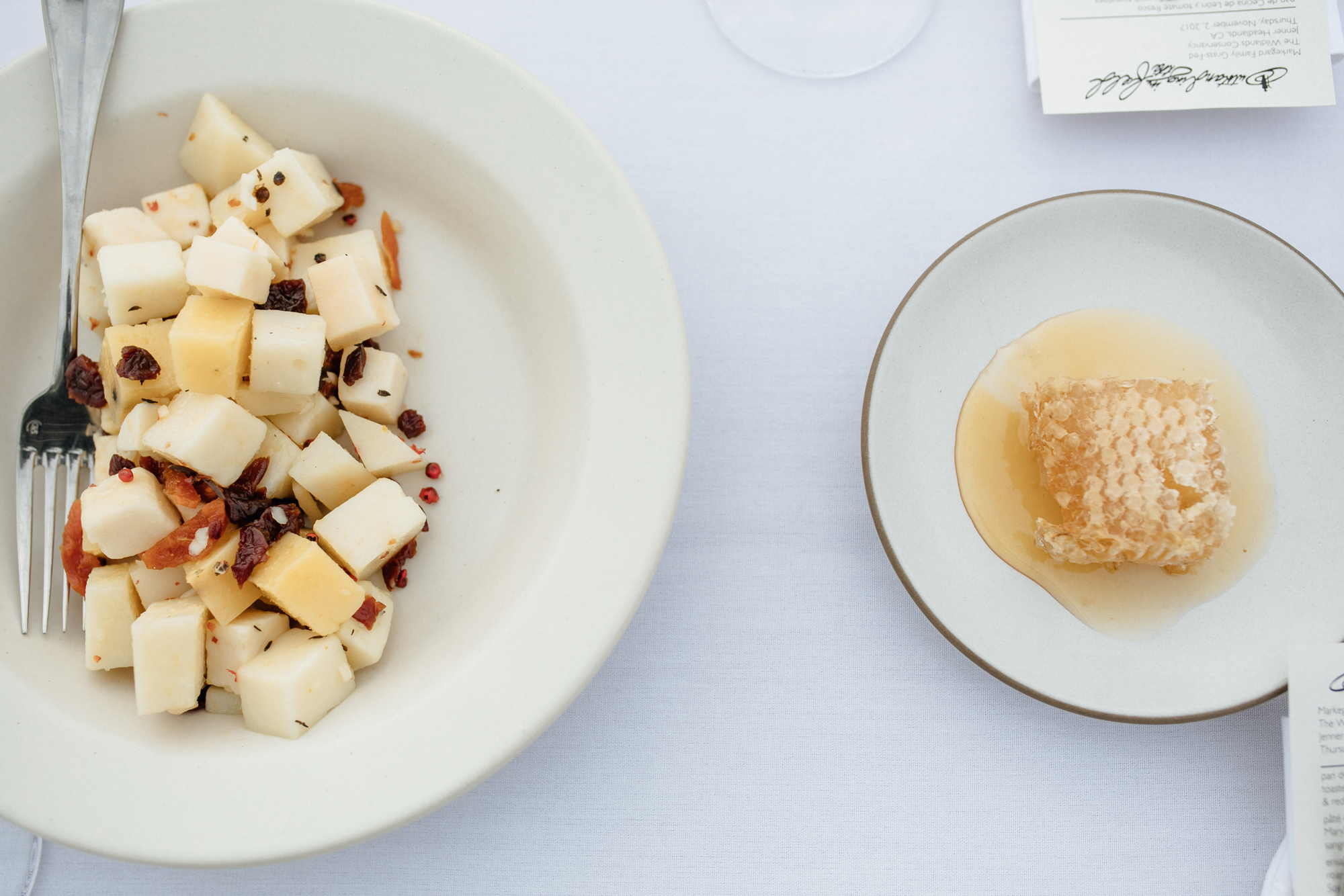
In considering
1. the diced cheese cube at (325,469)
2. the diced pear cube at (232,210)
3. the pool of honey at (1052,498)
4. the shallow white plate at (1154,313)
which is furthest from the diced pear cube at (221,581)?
the pool of honey at (1052,498)

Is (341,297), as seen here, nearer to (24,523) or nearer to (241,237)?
(241,237)

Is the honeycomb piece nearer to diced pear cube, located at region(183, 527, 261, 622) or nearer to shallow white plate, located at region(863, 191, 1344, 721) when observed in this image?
shallow white plate, located at region(863, 191, 1344, 721)

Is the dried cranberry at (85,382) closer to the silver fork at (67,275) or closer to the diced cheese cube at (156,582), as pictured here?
the silver fork at (67,275)

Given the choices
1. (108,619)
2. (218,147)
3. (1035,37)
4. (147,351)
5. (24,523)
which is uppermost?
(1035,37)

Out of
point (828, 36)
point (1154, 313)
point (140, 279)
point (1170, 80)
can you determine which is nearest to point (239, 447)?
point (140, 279)

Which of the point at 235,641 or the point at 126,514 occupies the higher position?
the point at 126,514

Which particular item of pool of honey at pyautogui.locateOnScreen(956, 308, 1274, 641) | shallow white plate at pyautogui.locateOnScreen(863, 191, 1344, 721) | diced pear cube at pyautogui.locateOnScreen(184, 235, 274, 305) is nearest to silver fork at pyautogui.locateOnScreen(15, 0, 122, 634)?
diced pear cube at pyautogui.locateOnScreen(184, 235, 274, 305)
